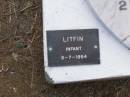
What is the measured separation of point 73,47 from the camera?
152 centimetres

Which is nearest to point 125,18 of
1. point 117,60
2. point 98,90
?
point 117,60

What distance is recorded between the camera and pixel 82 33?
1533 millimetres

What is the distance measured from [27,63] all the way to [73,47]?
20 cm

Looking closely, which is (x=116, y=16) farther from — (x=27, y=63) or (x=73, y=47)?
(x=27, y=63)

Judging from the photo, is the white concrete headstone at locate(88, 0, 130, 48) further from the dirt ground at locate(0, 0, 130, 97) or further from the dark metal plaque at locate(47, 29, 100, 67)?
the dirt ground at locate(0, 0, 130, 97)

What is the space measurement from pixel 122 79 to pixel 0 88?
1.48 ft

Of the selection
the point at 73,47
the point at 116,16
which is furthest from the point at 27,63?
the point at 116,16

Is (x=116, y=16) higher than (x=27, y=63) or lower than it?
higher

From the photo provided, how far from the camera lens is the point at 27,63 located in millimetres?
1606

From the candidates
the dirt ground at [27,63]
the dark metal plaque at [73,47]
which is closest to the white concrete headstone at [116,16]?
the dark metal plaque at [73,47]

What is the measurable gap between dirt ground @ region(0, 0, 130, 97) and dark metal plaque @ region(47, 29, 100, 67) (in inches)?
4.1

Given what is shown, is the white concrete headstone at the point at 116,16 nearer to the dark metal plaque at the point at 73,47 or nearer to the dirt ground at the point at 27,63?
the dark metal plaque at the point at 73,47

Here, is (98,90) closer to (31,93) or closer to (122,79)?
(122,79)

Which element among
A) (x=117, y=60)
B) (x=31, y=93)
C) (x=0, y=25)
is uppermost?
(x=0, y=25)
